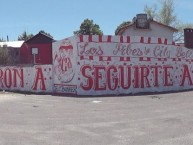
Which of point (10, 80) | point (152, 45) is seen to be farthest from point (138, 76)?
point (10, 80)

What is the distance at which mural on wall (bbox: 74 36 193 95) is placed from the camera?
22297 millimetres

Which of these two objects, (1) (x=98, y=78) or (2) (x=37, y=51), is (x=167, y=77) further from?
(2) (x=37, y=51)

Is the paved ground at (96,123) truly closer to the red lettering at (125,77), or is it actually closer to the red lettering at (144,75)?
the red lettering at (125,77)

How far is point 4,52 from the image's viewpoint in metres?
45.8

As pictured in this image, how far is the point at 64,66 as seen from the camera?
904 inches

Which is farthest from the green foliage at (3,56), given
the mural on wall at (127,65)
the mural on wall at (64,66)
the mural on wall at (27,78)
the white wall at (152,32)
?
the mural on wall at (127,65)

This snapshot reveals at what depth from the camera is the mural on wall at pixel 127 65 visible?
22297mm

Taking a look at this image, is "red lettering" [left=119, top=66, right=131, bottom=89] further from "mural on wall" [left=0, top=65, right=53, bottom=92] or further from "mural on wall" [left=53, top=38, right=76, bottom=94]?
"mural on wall" [left=0, top=65, right=53, bottom=92]

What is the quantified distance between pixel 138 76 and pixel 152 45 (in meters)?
2.04

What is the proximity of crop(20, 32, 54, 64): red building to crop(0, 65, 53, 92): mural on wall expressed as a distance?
13.2 metres

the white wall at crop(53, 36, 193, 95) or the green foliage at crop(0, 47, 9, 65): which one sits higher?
the green foliage at crop(0, 47, 9, 65)

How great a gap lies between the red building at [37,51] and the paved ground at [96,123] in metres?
23.7

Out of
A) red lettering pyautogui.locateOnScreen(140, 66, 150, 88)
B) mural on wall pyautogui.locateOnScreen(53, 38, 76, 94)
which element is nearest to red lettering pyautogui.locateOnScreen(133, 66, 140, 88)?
red lettering pyautogui.locateOnScreen(140, 66, 150, 88)

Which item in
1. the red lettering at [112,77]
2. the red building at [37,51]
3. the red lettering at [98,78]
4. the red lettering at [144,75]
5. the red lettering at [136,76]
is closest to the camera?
the red lettering at [98,78]
